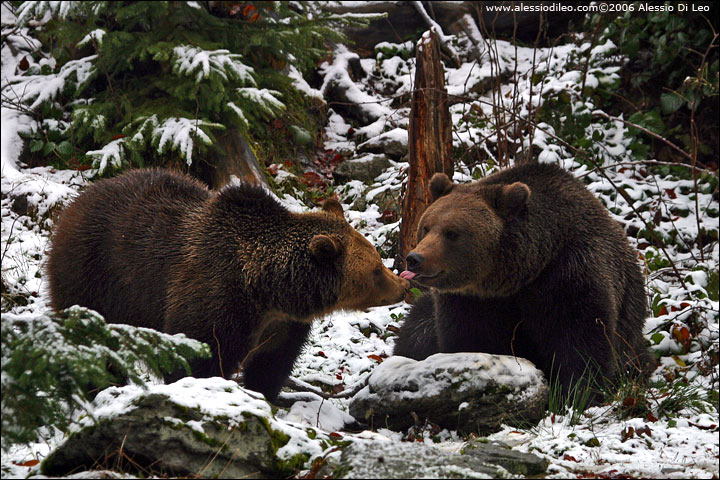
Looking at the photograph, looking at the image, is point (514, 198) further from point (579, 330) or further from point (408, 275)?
point (579, 330)

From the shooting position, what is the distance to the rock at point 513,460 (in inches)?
139

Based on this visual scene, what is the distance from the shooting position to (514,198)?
534 cm

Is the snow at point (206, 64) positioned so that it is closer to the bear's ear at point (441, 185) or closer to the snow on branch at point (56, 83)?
the snow on branch at point (56, 83)

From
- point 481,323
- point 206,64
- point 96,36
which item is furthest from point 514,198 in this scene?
point 96,36

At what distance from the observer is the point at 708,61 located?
11.0 m

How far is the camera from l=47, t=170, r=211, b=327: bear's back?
5.31m

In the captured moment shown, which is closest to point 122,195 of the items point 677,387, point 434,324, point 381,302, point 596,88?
point 381,302

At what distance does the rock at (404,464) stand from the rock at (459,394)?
55.9 inches

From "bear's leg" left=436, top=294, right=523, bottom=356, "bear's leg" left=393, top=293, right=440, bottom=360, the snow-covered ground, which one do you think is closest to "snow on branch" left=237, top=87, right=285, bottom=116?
the snow-covered ground

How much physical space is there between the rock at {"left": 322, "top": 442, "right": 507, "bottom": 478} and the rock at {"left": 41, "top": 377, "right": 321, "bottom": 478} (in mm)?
360

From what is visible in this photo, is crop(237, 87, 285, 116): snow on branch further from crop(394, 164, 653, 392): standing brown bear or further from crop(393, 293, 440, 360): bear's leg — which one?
crop(394, 164, 653, 392): standing brown bear

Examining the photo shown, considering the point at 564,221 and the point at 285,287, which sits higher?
the point at 564,221

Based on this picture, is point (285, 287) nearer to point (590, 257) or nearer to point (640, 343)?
point (590, 257)

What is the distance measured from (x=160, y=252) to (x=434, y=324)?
2411mm
